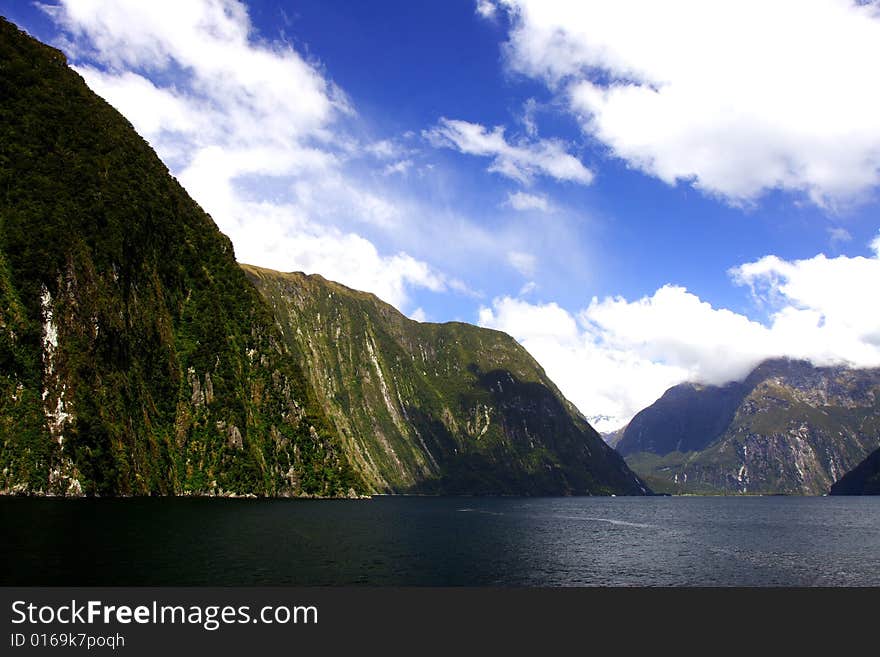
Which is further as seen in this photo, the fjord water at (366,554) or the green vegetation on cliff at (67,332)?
the green vegetation on cliff at (67,332)

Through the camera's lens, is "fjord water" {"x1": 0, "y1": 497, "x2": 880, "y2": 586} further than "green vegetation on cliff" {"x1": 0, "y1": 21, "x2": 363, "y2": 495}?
No

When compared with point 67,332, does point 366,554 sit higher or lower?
lower

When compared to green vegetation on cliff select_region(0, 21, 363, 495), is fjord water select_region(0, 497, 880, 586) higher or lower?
lower

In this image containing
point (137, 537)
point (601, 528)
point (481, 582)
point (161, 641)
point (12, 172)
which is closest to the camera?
point (161, 641)

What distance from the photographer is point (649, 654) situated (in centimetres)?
3503

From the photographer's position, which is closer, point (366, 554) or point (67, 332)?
point (366, 554)

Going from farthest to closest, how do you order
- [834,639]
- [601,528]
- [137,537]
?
[601,528] < [137,537] < [834,639]

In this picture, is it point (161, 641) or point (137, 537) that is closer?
point (161, 641)

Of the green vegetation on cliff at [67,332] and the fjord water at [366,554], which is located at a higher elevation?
the green vegetation on cliff at [67,332]

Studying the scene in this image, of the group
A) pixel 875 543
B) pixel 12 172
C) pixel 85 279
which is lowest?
pixel 875 543

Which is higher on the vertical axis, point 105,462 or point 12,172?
point 12,172

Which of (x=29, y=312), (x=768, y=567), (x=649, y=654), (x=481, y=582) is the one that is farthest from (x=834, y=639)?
(x=29, y=312)

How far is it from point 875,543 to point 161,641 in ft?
425

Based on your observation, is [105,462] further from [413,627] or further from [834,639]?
[834,639]
